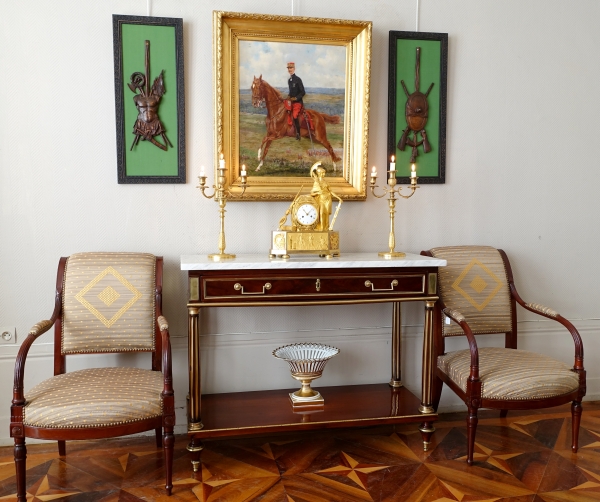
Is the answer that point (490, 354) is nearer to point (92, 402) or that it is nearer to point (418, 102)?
point (418, 102)

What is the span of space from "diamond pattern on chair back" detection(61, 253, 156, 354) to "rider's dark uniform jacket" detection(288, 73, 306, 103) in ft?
4.27

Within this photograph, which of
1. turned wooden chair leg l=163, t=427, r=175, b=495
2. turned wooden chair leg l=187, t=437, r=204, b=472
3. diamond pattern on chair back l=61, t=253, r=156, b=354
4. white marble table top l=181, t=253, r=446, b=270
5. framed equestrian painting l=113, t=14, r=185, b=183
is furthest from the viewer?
framed equestrian painting l=113, t=14, r=185, b=183

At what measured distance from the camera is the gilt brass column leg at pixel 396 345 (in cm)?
346

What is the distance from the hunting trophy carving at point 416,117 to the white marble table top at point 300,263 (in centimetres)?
82

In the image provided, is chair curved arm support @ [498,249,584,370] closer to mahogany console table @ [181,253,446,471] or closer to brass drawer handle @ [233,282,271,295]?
mahogany console table @ [181,253,446,471]

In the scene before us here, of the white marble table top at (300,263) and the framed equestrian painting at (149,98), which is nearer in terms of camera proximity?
the white marble table top at (300,263)

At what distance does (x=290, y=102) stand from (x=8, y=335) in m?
2.08

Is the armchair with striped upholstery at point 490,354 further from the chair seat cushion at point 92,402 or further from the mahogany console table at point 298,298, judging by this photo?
the chair seat cushion at point 92,402

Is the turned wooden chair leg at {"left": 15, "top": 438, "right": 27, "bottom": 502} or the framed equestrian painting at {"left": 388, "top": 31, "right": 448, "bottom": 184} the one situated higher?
the framed equestrian painting at {"left": 388, "top": 31, "right": 448, "bottom": 184}

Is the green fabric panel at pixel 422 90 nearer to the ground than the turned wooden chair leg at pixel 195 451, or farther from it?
farther from it

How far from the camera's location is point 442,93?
3525 mm

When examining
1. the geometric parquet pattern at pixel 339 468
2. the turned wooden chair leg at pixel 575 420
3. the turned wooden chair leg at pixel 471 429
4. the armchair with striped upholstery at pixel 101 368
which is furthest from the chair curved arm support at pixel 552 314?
the armchair with striped upholstery at pixel 101 368

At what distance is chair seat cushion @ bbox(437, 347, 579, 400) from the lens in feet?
9.20

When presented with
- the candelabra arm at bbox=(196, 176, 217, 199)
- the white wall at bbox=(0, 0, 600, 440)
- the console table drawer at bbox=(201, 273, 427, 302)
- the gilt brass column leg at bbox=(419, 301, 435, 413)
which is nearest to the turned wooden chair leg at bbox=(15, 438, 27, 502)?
the white wall at bbox=(0, 0, 600, 440)
